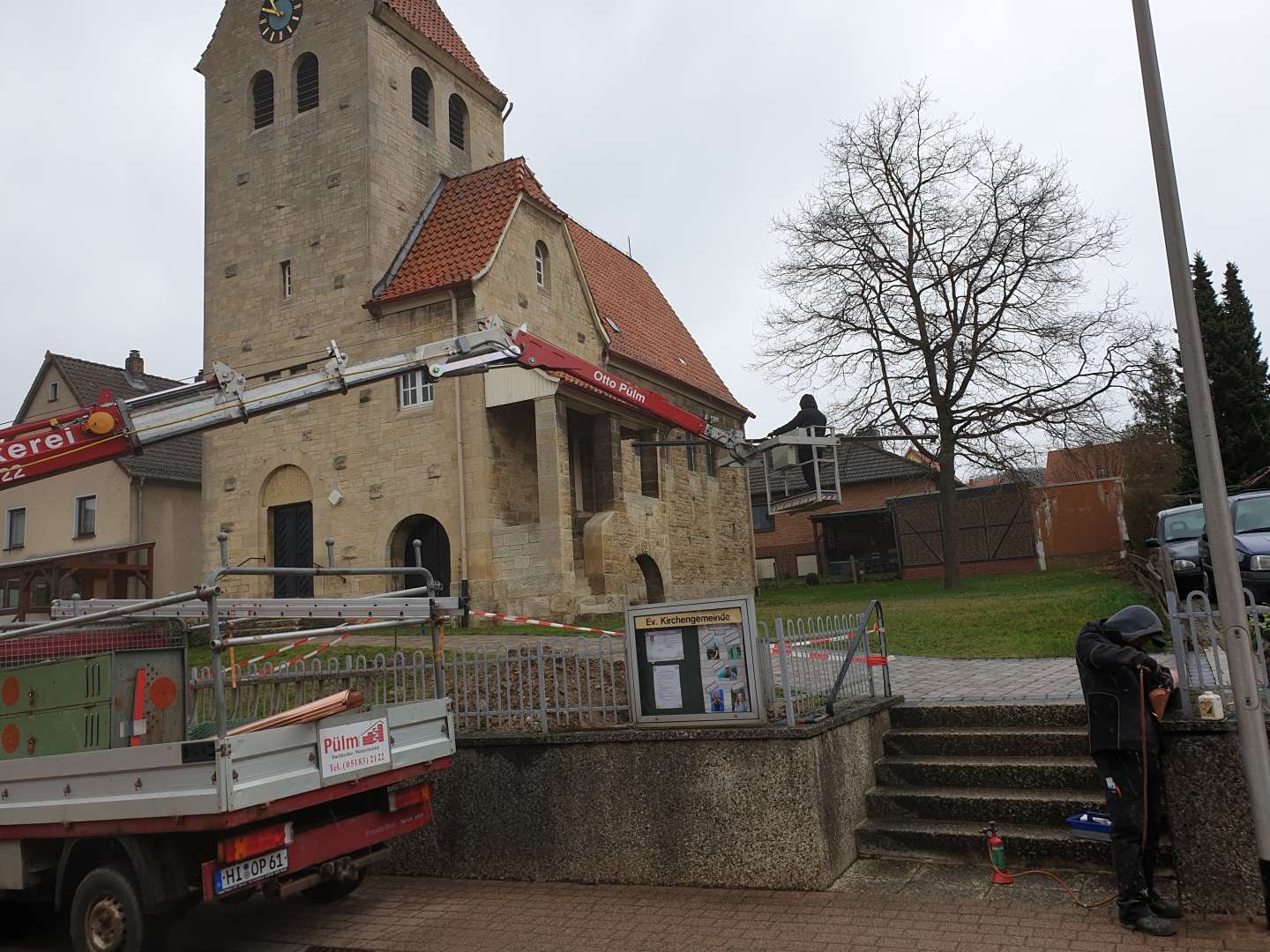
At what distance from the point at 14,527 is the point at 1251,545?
3577 centimetres

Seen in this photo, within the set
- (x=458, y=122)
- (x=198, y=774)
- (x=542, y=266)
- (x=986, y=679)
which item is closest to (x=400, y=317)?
(x=542, y=266)

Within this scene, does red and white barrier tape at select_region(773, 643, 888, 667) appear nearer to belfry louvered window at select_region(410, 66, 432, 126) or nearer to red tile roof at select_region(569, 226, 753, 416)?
red tile roof at select_region(569, 226, 753, 416)

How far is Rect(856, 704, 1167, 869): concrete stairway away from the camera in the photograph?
21.2ft

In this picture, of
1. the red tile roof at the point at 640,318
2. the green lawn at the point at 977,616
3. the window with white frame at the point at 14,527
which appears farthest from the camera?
the window with white frame at the point at 14,527

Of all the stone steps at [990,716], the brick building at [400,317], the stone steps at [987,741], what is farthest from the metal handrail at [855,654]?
the brick building at [400,317]

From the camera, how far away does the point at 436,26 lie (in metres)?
26.2

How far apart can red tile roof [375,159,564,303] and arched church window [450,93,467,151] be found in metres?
1.91

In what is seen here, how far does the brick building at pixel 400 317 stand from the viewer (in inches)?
815

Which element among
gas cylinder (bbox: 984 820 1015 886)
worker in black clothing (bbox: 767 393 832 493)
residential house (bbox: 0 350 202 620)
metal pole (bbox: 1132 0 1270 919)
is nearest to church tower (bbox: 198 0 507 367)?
Result: residential house (bbox: 0 350 202 620)

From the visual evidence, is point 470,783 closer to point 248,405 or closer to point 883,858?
point 883,858

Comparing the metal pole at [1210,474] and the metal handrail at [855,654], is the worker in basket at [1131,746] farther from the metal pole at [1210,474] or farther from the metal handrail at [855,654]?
the metal handrail at [855,654]

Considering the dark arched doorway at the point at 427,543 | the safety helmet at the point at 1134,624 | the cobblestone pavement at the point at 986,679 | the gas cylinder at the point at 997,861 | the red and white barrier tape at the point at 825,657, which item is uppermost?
the dark arched doorway at the point at 427,543

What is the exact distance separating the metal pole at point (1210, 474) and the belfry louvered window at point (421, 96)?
2140 centimetres

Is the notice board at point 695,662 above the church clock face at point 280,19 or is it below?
below
